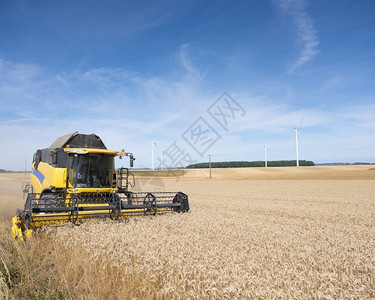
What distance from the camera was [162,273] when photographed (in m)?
4.46

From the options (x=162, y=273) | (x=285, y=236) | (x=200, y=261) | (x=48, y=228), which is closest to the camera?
(x=162, y=273)

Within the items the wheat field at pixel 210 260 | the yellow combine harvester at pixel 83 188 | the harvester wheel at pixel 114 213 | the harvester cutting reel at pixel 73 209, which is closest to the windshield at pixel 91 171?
the yellow combine harvester at pixel 83 188

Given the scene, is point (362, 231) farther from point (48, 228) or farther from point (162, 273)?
point (48, 228)

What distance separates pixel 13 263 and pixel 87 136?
21.5 ft

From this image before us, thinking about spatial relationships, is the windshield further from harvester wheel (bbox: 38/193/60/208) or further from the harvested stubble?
the harvested stubble

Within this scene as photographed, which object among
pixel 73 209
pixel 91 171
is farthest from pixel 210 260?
pixel 91 171

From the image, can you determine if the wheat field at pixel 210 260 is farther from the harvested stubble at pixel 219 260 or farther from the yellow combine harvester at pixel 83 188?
the yellow combine harvester at pixel 83 188

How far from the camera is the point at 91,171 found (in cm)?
1035

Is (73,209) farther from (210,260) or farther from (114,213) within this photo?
(210,260)

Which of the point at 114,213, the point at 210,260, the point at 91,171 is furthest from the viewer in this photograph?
the point at 91,171

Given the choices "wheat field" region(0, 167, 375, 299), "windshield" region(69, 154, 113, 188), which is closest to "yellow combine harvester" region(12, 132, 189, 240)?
"windshield" region(69, 154, 113, 188)

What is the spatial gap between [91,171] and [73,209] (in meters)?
2.26

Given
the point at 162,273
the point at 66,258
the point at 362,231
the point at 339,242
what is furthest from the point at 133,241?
→ the point at 362,231

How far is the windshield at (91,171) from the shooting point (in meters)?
10.0
